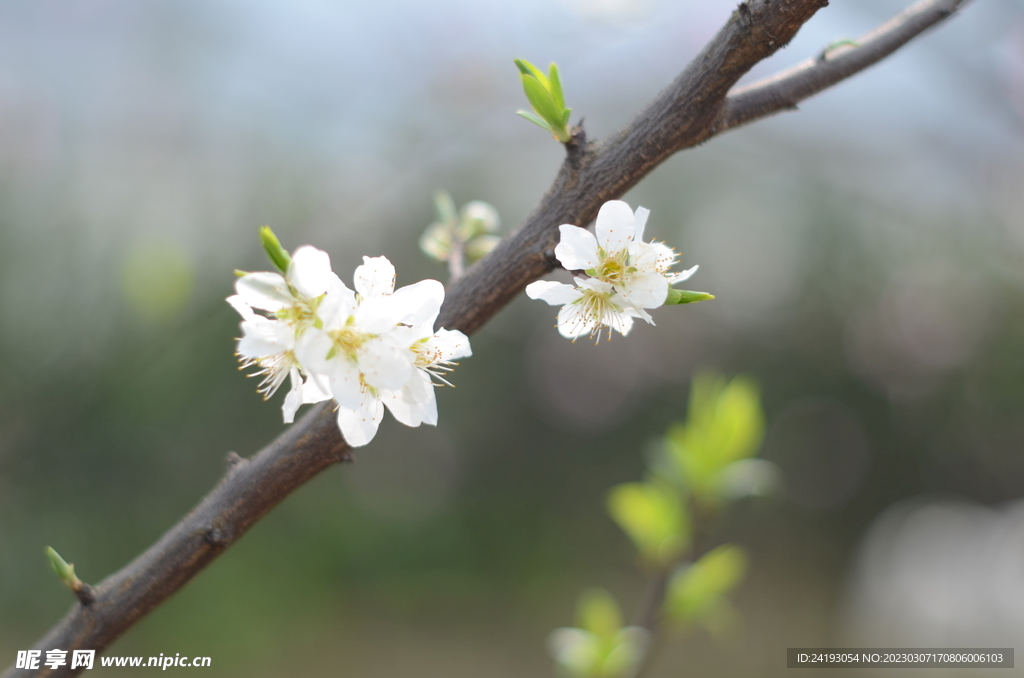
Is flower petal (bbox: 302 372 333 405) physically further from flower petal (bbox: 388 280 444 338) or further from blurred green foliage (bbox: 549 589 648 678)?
blurred green foliage (bbox: 549 589 648 678)

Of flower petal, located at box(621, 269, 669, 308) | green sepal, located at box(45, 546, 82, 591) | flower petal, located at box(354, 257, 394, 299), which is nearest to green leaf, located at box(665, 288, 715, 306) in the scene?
flower petal, located at box(621, 269, 669, 308)

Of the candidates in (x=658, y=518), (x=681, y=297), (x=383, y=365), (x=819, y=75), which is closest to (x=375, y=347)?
(x=383, y=365)

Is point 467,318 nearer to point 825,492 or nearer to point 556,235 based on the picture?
point 556,235

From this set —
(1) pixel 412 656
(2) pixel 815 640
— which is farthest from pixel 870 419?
(1) pixel 412 656

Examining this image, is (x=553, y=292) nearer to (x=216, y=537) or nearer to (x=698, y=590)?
(x=216, y=537)

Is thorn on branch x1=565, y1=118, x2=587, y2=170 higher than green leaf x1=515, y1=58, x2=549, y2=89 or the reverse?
the reverse

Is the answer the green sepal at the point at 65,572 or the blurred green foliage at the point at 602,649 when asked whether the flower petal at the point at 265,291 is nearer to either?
the green sepal at the point at 65,572

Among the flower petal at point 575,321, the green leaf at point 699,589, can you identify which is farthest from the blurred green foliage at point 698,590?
the flower petal at point 575,321
